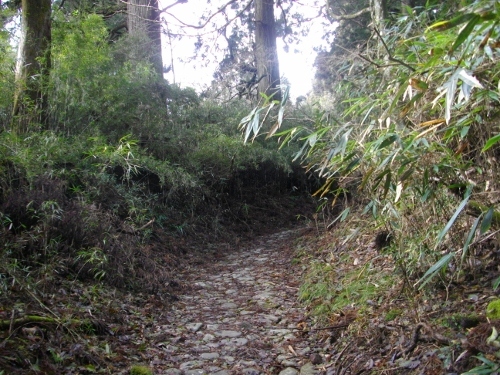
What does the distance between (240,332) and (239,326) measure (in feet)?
0.52

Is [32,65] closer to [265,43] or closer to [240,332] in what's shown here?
[240,332]

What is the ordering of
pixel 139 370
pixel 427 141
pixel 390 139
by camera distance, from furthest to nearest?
1. pixel 139 370
2. pixel 427 141
3. pixel 390 139

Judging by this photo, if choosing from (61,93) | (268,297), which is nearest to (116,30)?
(61,93)

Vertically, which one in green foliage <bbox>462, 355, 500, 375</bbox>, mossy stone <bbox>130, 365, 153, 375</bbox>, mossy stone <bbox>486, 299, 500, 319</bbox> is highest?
mossy stone <bbox>486, 299, 500, 319</bbox>

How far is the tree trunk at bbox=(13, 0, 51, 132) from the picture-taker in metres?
5.80

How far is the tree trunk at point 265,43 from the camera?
12.1 meters

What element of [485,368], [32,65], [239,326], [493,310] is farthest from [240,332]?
[32,65]

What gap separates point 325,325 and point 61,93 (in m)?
4.88

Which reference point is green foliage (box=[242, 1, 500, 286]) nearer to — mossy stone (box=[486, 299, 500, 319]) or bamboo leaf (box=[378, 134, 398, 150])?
bamboo leaf (box=[378, 134, 398, 150])

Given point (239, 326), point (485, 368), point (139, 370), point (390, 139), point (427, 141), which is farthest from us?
point (239, 326)

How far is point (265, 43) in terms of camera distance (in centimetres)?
1230

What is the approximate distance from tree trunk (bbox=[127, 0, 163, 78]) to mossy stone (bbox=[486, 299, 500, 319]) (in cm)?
883

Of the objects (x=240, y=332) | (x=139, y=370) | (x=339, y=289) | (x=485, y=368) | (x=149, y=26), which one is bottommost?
(x=240, y=332)

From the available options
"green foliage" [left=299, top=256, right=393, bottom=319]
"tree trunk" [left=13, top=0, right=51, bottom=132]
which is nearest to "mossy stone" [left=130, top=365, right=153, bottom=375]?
"green foliage" [left=299, top=256, right=393, bottom=319]
